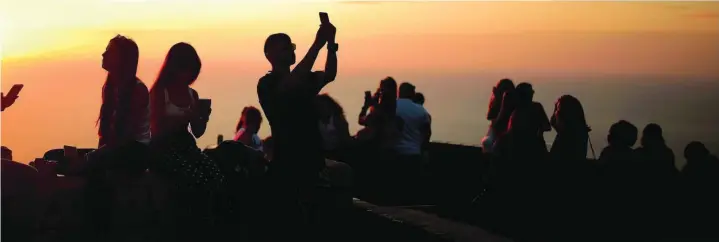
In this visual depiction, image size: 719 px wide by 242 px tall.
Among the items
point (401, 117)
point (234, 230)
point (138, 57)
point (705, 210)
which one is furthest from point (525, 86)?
point (138, 57)

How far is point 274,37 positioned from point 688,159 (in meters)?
3.79

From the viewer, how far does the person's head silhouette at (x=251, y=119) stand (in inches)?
444

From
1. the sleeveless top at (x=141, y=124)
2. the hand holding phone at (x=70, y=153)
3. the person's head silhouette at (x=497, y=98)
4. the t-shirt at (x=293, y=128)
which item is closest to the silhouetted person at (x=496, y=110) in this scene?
the person's head silhouette at (x=497, y=98)

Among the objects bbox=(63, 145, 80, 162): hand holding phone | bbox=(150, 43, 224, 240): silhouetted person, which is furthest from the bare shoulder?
bbox=(63, 145, 80, 162): hand holding phone

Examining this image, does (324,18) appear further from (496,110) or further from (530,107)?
(496,110)

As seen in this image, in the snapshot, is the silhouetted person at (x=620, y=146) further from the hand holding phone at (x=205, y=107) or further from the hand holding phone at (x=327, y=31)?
the hand holding phone at (x=205, y=107)

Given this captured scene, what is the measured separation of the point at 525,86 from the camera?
404 inches

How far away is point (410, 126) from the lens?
1104 cm

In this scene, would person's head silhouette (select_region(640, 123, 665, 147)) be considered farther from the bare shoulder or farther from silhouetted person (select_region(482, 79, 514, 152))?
the bare shoulder

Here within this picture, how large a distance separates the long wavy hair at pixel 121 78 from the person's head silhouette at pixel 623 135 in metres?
4.02

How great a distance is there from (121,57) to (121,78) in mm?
128

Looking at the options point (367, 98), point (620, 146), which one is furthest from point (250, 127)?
point (620, 146)

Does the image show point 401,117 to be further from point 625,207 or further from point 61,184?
point 61,184

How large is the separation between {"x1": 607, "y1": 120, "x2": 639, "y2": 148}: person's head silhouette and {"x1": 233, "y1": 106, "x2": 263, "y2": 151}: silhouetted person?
3314 millimetres
